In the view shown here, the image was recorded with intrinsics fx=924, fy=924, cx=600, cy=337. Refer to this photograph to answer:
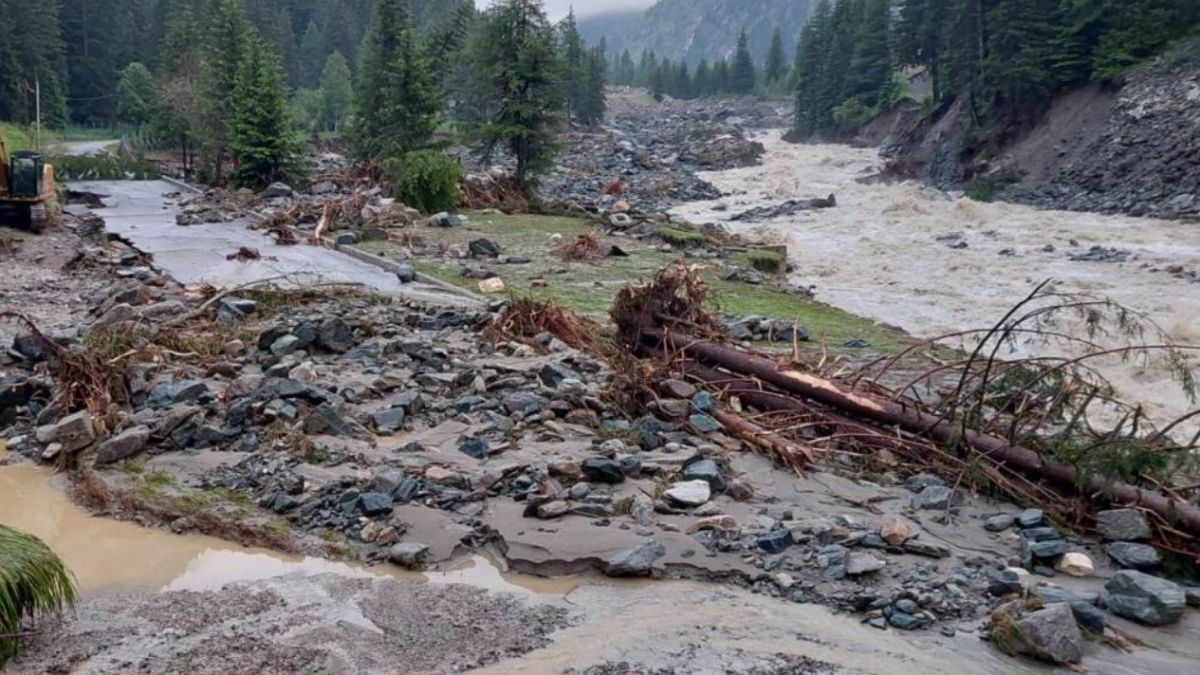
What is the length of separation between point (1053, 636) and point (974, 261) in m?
16.4

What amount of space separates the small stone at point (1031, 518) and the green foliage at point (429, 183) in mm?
19505

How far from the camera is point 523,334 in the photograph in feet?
34.9

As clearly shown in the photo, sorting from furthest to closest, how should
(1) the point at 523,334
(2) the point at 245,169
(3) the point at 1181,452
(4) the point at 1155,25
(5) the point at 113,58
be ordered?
(5) the point at 113,58, (4) the point at 1155,25, (2) the point at 245,169, (1) the point at 523,334, (3) the point at 1181,452

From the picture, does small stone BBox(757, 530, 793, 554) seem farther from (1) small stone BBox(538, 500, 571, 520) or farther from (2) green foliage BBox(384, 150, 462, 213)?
(2) green foliage BBox(384, 150, 462, 213)

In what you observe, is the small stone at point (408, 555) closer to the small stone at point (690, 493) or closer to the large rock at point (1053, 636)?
the small stone at point (690, 493)

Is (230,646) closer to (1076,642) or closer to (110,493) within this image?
(110,493)

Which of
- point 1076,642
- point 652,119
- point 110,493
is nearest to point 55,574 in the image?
point 110,493

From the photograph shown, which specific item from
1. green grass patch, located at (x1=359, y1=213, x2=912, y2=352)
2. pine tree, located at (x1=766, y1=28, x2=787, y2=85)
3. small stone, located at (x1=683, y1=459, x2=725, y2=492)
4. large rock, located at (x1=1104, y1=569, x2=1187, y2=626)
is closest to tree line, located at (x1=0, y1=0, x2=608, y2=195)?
green grass patch, located at (x1=359, y1=213, x2=912, y2=352)

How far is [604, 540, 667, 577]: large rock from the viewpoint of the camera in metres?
5.35

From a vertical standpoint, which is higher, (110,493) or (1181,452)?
(1181,452)

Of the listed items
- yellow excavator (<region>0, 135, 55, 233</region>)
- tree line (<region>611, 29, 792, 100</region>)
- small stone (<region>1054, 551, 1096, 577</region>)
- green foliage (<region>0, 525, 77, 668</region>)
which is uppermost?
tree line (<region>611, 29, 792, 100</region>)

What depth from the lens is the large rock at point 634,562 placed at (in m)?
5.35

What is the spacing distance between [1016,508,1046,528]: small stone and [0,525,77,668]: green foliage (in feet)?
18.3

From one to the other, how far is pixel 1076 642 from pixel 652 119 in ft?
289
